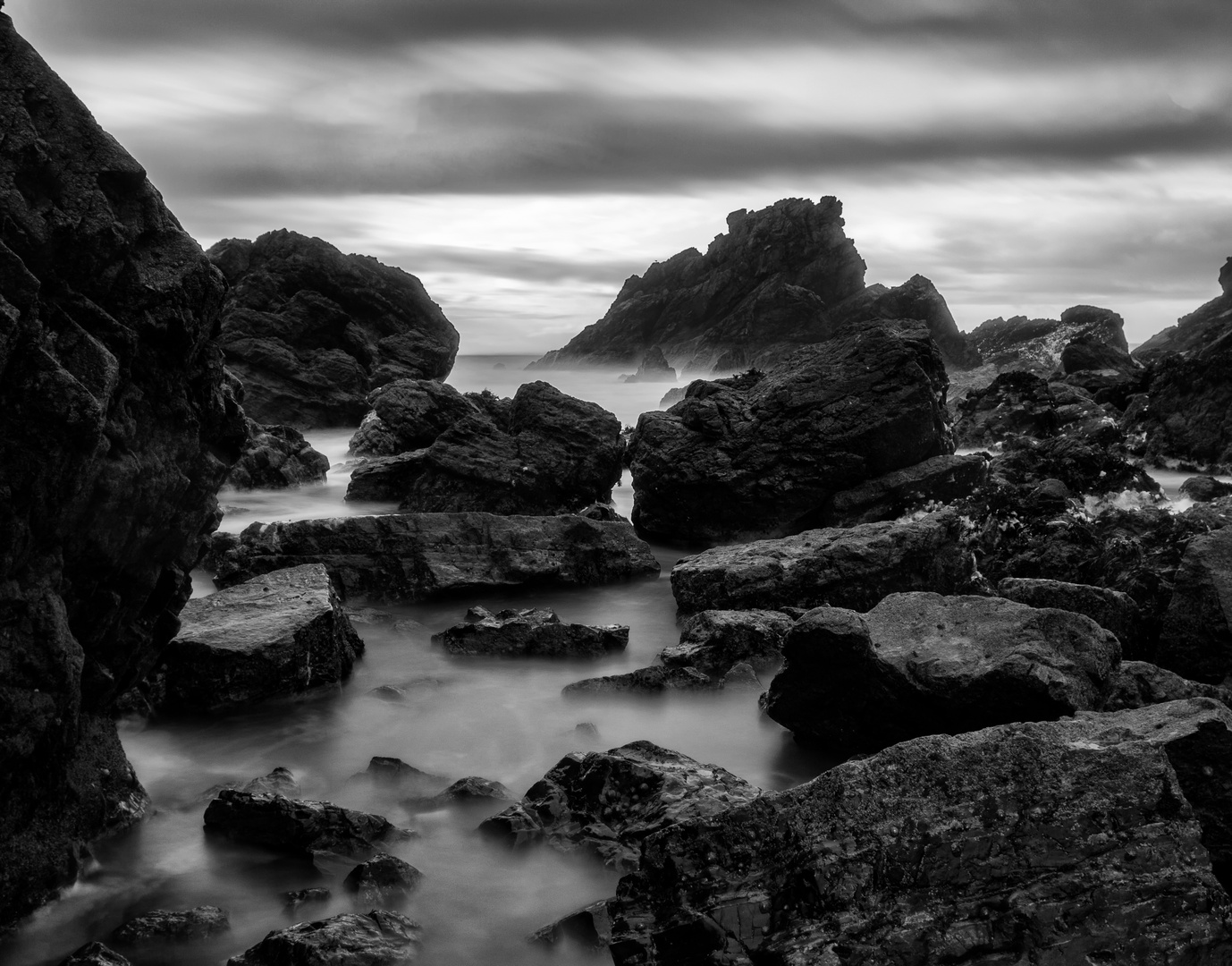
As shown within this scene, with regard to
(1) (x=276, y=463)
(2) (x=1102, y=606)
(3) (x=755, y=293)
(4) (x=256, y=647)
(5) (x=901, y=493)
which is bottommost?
(4) (x=256, y=647)

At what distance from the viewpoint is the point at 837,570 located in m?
11.9

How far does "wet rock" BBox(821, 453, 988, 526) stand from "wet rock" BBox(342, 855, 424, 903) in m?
10.6

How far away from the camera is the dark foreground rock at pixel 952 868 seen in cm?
435

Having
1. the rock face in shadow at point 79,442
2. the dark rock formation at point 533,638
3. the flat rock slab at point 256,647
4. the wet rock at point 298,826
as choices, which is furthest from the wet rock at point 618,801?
the dark rock formation at point 533,638

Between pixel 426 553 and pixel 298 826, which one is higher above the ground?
pixel 426 553

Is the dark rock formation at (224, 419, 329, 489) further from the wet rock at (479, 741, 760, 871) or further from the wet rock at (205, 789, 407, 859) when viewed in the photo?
the wet rock at (479, 741, 760, 871)

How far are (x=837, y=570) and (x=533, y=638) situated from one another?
3.55 meters

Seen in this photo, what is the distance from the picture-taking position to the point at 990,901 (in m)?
4.46

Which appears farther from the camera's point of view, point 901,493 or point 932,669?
point 901,493

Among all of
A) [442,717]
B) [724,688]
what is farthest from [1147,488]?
[442,717]

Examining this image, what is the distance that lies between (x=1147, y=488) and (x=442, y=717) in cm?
1171

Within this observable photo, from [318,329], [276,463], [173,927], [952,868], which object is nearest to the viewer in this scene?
[952,868]

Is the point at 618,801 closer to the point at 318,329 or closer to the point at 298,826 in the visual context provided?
the point at 298,826

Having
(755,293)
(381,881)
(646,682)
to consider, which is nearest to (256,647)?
(646,682)
